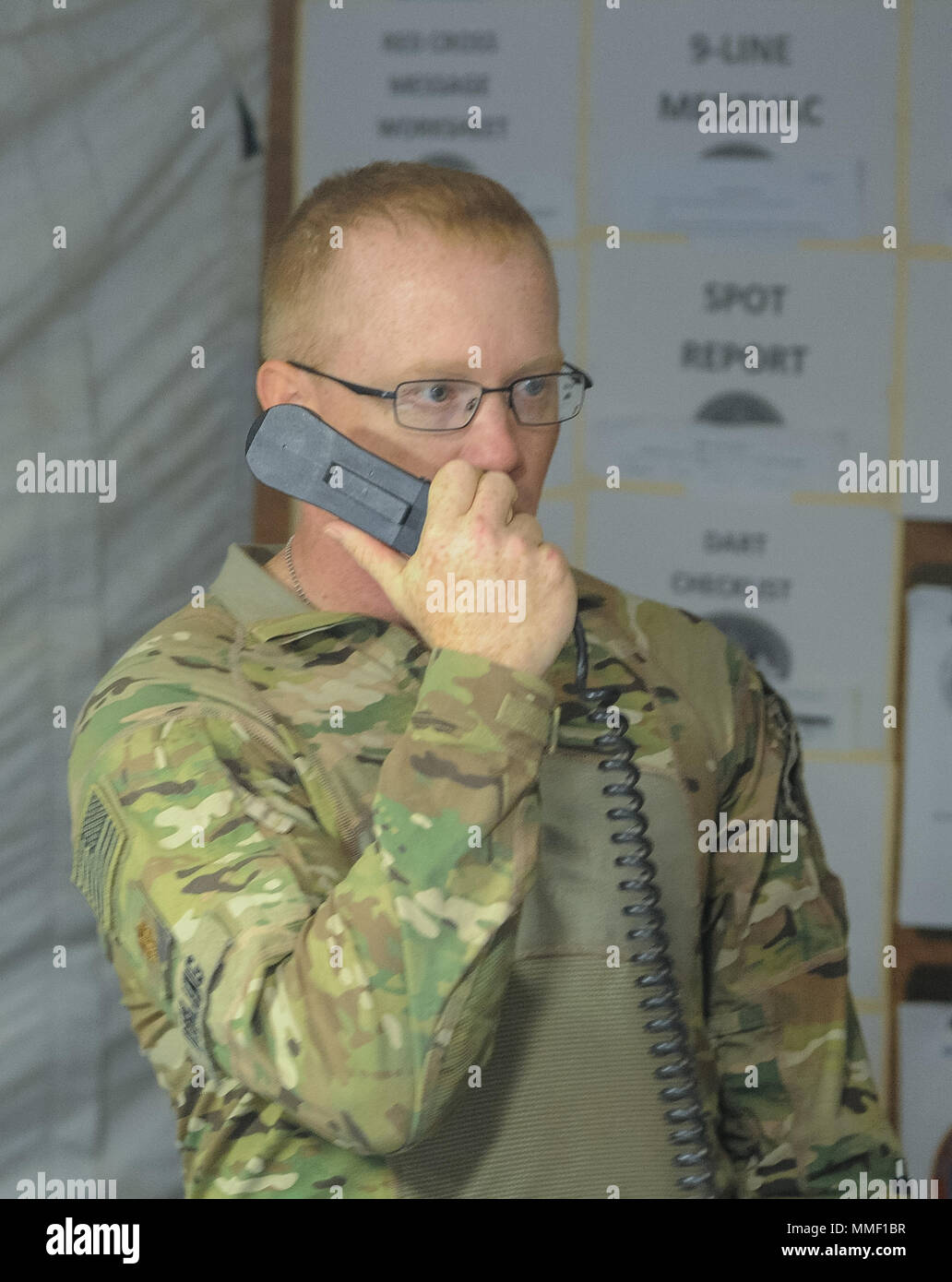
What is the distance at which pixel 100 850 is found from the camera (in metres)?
Result: 0.98

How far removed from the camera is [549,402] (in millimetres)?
1123

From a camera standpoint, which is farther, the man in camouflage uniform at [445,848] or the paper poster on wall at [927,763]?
the paper poster on wall at [927,763]

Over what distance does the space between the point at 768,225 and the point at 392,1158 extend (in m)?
1.27

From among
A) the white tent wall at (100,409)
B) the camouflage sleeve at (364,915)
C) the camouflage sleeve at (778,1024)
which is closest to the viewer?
the camouflage sleeve at (364,915)

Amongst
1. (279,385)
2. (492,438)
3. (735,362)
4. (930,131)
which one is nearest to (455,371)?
→ (492,438)

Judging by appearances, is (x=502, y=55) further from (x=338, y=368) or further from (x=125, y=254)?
(x=338, y=368)

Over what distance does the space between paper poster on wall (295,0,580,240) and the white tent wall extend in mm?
79

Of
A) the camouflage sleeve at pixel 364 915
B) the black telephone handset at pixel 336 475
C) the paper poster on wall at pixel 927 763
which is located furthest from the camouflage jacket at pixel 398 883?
the paper poster on wall at pixel 927 763

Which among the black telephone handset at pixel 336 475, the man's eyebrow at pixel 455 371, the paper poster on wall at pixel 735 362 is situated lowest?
the black telephone handset at pixel 336 475

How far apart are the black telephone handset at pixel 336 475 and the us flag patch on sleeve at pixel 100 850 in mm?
279

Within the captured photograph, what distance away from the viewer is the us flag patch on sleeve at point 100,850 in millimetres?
962

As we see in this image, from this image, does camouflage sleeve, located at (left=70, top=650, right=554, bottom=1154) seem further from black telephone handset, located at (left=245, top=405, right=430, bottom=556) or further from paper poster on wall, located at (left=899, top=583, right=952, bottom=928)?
paper poster on wall, located at (left=899, top=583, right=952, bottom=928)

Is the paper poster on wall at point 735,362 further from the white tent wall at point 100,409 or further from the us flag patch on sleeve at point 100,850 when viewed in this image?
the us flag patch on sleeve at point 100,850
